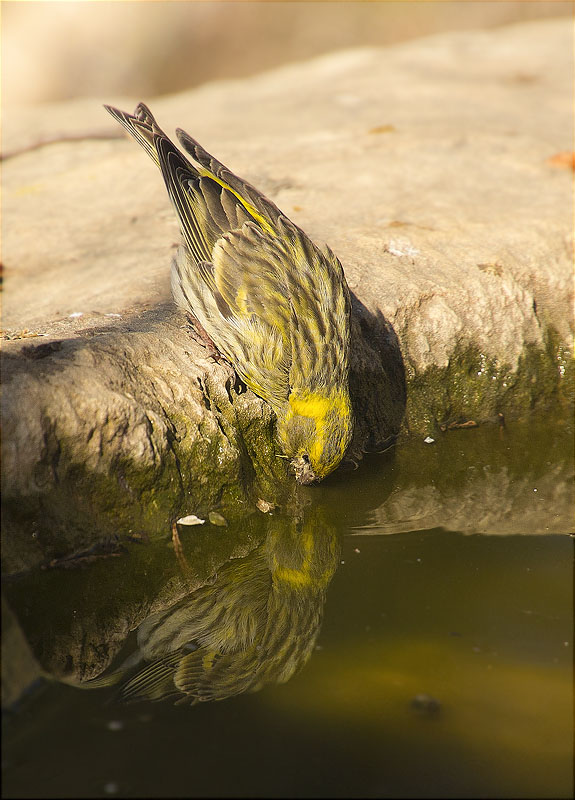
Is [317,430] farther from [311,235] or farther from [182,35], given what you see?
[182,35]

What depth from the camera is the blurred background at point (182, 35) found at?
14422mm

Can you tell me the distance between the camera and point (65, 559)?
3.55 metres

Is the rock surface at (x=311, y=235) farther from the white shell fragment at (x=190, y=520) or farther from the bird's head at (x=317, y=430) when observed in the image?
the bird's head at (x=317, y=430)

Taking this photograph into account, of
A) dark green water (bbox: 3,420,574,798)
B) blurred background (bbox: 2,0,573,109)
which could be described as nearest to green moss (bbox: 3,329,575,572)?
dark green water (bbox: 3,420,574,798)

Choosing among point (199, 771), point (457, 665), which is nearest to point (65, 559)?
point (199, 771)

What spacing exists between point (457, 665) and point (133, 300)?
10.5 ft

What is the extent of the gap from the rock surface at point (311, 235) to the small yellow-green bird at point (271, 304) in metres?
0.21

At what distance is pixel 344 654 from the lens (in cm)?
292

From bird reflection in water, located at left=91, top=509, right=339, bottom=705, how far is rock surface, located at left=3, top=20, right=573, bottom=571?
1.72 ft

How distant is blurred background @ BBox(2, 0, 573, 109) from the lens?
14.4m

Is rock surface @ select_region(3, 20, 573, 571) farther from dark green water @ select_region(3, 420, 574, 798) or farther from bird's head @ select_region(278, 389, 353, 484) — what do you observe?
dark green water @ select_region(3, 420, 574, 798)

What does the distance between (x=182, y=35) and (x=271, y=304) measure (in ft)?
43.0

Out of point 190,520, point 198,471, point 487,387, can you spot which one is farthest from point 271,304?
point 487,387

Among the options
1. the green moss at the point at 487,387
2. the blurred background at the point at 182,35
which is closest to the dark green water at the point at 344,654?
the green moss at the point at 487,387
